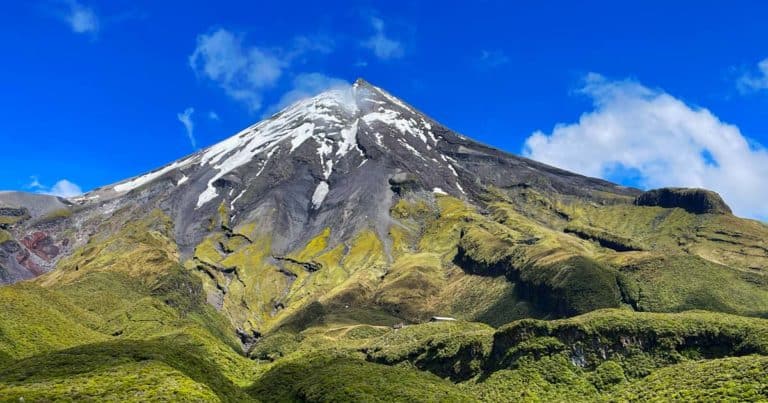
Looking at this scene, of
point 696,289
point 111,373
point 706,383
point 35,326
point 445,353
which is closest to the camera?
point 706,383

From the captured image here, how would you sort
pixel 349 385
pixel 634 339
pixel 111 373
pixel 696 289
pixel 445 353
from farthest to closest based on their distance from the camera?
pixel 696 289, pixel 445 353, pixel 634 339, pixel 349 385, pixel 111 373

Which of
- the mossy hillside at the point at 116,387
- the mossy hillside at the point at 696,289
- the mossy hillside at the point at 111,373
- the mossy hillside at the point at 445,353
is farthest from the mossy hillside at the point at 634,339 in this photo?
the mossy hillside at the point at 696,289

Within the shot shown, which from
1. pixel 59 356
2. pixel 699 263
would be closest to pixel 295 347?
pixel 59 356

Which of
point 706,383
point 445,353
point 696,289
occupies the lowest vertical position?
point 706,383

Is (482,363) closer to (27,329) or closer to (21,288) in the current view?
(27,329)

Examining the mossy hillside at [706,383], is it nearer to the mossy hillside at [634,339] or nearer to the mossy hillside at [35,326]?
the mossy hillside at [634,339]

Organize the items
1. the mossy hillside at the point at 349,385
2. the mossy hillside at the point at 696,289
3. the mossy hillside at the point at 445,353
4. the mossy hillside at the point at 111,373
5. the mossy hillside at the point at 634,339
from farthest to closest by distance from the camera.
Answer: the mossy hillside at the point at 696,289, the mossy hillside at the point at 445,353, the mossy hillside at the point at 634,339, the mossy hillside at the point at 349,385, the mossy hillside at the point at 111,373

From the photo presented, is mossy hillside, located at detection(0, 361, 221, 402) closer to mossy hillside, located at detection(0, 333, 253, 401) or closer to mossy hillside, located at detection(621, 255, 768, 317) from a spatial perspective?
mossy hillside, located at detection(0, 333, 253, 401)

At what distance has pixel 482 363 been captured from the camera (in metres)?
112

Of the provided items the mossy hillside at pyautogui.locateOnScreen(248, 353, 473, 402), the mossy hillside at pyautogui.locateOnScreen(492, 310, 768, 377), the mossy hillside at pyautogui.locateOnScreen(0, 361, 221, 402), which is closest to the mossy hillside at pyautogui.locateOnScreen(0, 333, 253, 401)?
the mossy hillside at pyautogui.locateOnScreen(0, 361, 221, 402)

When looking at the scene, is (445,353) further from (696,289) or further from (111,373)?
(696,289)

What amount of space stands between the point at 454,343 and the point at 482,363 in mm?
11449

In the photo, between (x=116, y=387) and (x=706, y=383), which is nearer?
(x=116, y=387)

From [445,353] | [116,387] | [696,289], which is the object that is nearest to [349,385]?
[445,353]
